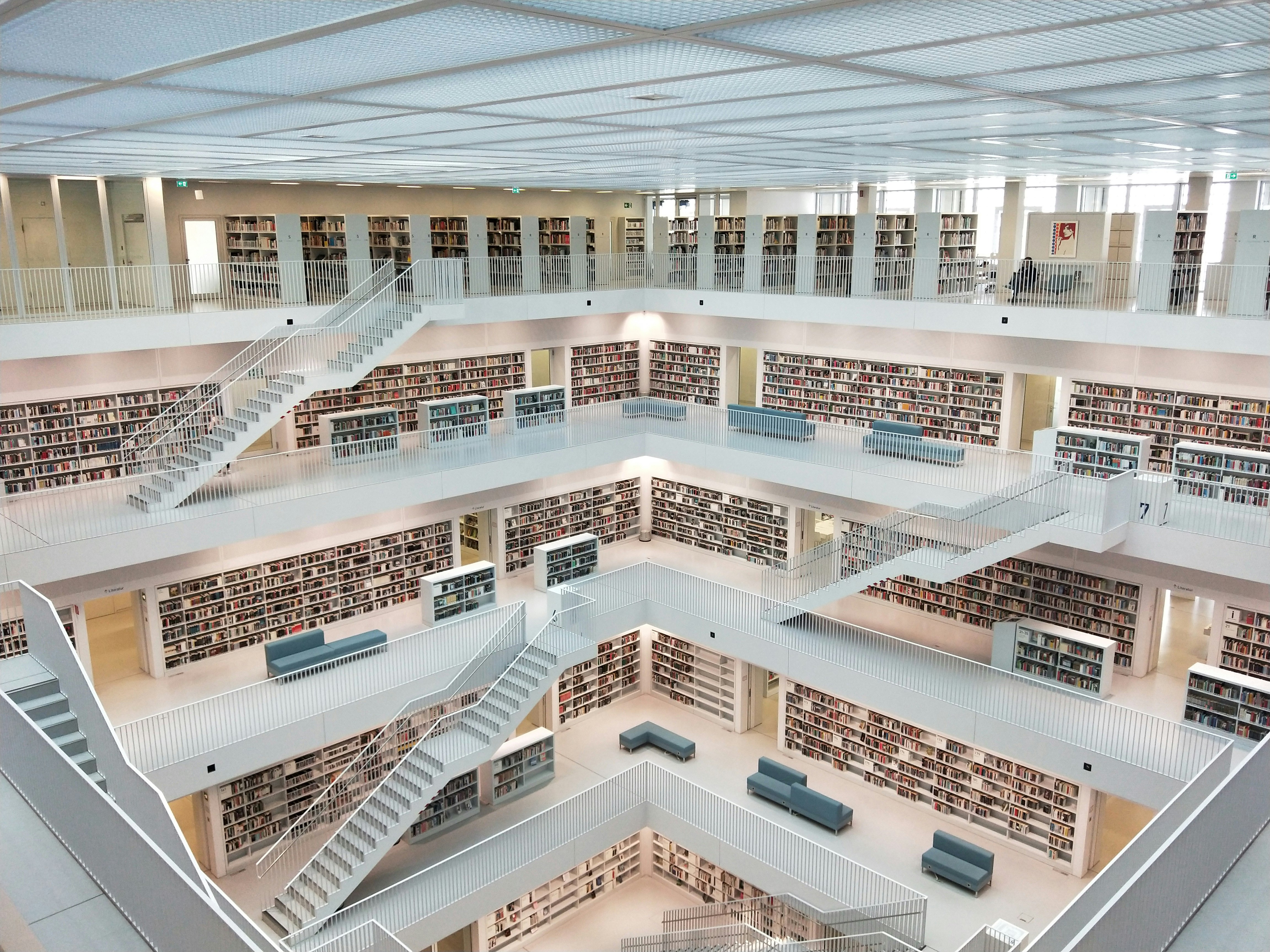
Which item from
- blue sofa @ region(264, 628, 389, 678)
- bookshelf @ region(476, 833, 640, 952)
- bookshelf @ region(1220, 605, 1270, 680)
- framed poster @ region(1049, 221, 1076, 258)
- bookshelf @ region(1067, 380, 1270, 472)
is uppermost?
framed poster @ region(1049, 221, 1076, 258)

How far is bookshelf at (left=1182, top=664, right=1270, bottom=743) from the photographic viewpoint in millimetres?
11469

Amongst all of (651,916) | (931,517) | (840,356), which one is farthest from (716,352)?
(651,916)

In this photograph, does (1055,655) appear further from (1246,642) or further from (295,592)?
(295,592)

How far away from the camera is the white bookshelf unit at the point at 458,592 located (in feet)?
49.9

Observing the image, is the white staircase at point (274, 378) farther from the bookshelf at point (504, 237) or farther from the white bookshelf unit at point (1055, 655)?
the white bookshelf unit at point (1055, 655)

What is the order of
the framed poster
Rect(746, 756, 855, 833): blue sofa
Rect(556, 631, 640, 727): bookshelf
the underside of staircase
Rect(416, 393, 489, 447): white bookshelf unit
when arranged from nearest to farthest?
the underside of staircase, Rect(746, 756, 855, 833): blue sofa, Rect(416, 393, 489, 447): white bookshelf unit, the framed poster, Rect(556, 631, 640, 727): bookshelf

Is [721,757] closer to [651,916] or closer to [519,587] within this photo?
[651,916]

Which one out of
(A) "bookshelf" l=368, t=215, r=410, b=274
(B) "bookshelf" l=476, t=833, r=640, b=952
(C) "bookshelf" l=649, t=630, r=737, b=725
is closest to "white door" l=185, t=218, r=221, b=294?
(A) "bookshelf" l=368, t=215, r=410, b=274

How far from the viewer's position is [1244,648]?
1286cm

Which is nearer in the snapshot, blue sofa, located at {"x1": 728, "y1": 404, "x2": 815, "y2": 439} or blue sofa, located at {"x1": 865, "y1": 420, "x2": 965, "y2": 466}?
blue sofa, located at {"x1": 865, "y1": 420, "x2": 965, "y2": 466}

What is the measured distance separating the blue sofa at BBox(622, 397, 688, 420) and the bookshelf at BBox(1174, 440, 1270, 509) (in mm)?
8249

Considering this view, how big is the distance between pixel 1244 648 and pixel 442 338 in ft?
44.0

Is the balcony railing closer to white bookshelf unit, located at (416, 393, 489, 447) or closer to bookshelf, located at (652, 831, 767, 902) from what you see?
white bookshelf unit, located at (416, 393, 489, 447)

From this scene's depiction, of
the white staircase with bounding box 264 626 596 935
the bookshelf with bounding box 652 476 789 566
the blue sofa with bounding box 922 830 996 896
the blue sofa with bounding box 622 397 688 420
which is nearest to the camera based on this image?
the white staircase with bounding box 264 626 596 935
